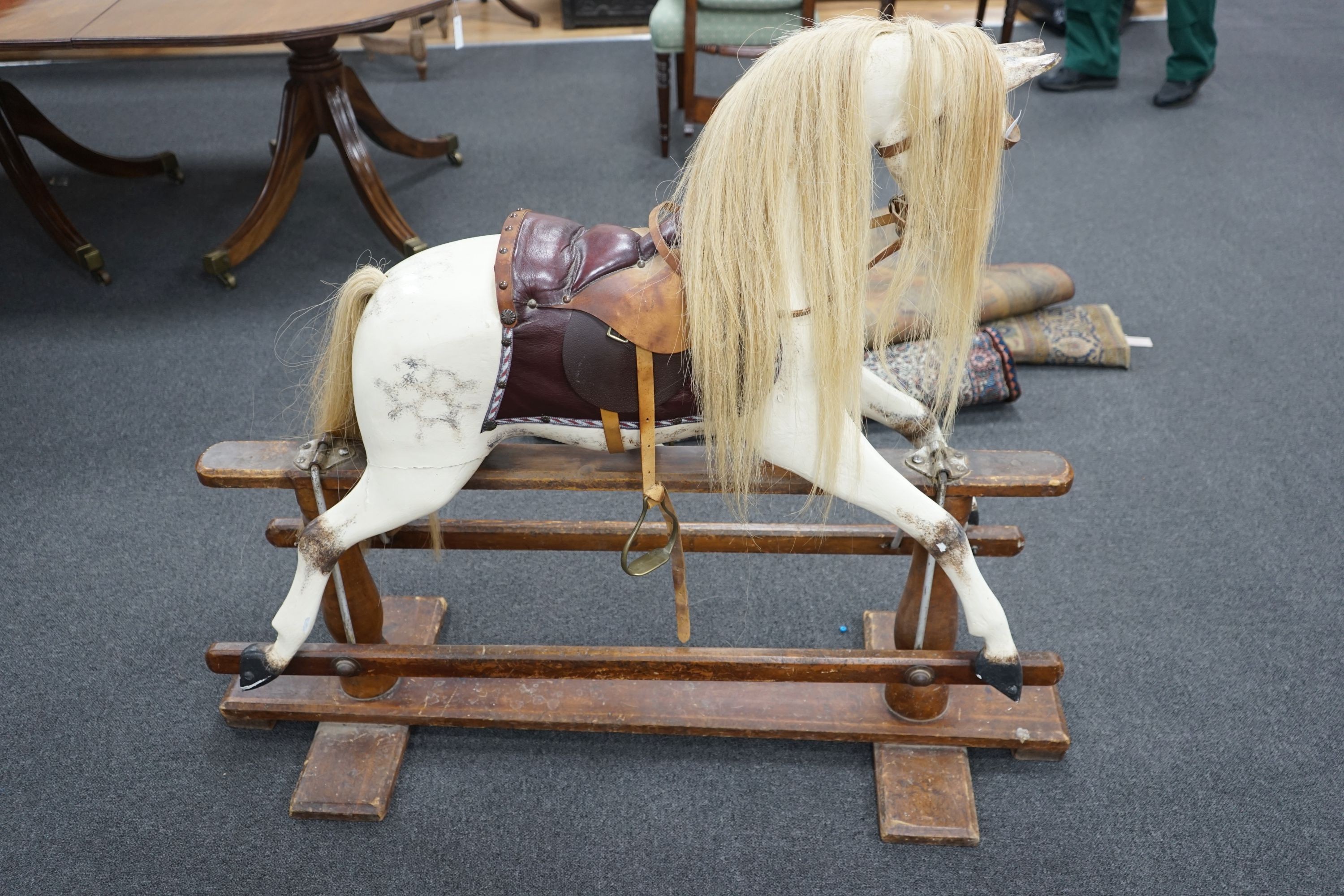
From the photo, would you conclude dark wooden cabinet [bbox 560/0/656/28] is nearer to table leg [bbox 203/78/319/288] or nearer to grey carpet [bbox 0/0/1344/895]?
grey carpet [bbox 0/0/1344/895]

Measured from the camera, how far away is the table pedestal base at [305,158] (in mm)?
2580

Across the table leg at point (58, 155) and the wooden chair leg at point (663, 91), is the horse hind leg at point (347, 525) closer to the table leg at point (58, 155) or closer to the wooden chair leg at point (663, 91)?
the table leg at point (58, 155)

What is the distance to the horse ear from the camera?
979mm

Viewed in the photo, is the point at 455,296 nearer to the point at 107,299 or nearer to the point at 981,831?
the point at 981,831

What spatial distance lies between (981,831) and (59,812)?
131 centimetres

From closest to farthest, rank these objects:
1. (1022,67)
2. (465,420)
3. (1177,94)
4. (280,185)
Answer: (1022,67) → (465,420) → (280,185) → (1177,94)

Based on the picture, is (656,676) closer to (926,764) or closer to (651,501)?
(651,501)

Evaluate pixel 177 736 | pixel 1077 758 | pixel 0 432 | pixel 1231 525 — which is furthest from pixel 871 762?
pixel 0 432

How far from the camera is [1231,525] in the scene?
1.88 meters

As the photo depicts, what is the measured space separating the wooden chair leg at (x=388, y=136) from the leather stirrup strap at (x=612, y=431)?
1.96 meters

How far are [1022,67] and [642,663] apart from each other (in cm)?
84

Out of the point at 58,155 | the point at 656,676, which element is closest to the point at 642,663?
the point at 656,676

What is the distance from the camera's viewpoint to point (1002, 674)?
4.21 ft

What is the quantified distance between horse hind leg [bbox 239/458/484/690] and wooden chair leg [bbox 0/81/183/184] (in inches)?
89.8
